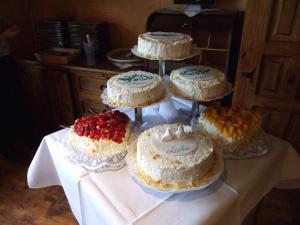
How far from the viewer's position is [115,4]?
7.25 feet

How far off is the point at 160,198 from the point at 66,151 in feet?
1.41

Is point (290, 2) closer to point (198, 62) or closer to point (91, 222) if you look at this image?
point (198, 62)

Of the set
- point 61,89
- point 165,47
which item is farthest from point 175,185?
point 61,89

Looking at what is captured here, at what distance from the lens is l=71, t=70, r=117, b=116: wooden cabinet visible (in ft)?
6.73

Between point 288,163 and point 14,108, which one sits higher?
point 288,163

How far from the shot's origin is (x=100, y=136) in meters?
0.95

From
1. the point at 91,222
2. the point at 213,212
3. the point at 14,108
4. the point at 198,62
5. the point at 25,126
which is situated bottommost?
the point at 25,126

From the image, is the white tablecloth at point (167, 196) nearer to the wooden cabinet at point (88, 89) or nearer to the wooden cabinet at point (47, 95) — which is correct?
the wooden cabinet at point (88, 89)

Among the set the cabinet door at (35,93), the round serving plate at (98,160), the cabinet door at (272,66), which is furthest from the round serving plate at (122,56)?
the round serving plate at (98,160)

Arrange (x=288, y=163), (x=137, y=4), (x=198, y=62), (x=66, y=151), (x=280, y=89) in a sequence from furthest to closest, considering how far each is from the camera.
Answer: (x=137, y=4)
(x=198, y=62)
(x=280, y=89)
(x=288, y=163)
(x=66, y=151)

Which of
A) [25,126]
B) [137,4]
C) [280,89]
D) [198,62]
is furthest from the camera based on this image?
[25,126]

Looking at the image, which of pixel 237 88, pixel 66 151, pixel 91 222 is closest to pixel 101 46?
pixel 237 88

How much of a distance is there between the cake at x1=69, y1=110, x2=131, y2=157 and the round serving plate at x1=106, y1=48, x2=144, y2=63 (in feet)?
3.42

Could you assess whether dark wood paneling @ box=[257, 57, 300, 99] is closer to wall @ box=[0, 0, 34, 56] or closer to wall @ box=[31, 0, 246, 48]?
wall @ box=[31, 0, 246, 48]
